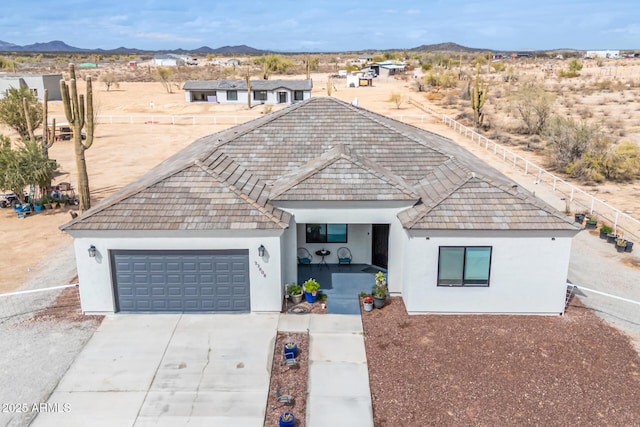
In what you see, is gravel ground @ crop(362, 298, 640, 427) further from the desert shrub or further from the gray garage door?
the desert shrub

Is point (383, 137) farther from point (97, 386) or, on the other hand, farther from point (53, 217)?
point (53, 217)

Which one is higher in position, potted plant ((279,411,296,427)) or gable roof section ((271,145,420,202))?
gable roof section ((271,145,420,202))

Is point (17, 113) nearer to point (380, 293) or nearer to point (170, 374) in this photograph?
point (170, 374)

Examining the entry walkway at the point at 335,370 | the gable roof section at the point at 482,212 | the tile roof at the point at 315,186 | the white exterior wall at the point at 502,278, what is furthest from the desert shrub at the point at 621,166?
the entry walkway at the point at 335,370

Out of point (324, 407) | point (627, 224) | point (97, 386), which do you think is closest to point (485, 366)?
point (324, 407)

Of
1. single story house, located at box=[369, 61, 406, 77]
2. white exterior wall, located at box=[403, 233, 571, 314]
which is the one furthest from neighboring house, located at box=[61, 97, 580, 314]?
single story house, located at box=[369, 61, 406, 77]
